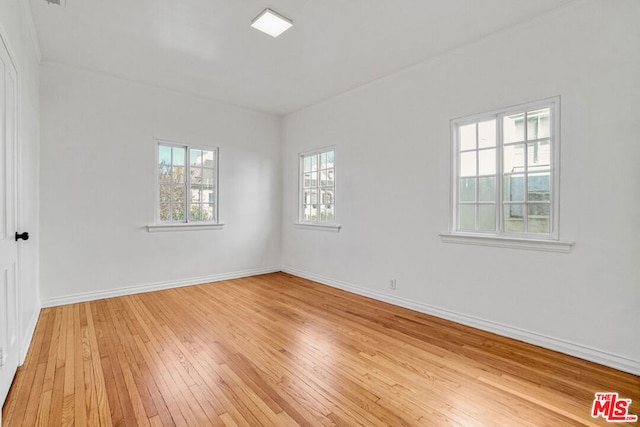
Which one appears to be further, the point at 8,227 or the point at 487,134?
the point at 487,134

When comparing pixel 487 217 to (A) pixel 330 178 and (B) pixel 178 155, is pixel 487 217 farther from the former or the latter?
(B) pixel 178 155

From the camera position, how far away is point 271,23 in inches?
114

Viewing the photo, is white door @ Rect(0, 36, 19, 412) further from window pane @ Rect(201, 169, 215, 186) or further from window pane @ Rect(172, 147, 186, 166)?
window pane @ Rect(201, 169, 215, 186)

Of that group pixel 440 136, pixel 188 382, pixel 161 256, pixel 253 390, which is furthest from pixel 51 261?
pixel 440 136

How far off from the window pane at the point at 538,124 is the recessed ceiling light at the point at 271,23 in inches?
92.5

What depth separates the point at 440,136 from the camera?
137 inches

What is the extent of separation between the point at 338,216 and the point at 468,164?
2001mm

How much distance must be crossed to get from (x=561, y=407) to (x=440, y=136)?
255 centimetres

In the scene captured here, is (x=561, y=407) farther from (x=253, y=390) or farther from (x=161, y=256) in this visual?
(x=161, y=256)

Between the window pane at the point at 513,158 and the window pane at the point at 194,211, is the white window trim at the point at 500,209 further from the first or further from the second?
the window pane at the point at 194,211

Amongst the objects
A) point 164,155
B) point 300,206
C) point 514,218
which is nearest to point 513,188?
point 514,218

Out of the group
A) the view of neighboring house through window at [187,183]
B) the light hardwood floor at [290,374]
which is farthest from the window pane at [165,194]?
the light hardwood floor at [290,374]

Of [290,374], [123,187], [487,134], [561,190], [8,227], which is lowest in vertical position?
[290,374]

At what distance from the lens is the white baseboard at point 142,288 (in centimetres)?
383
